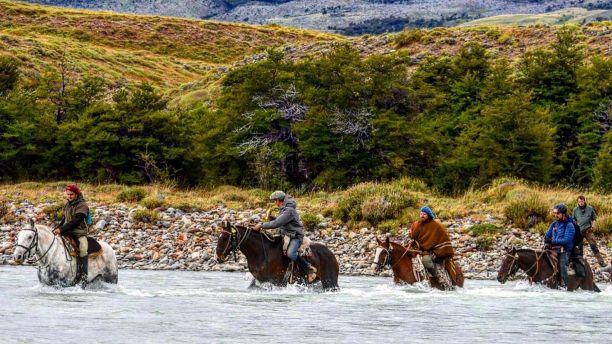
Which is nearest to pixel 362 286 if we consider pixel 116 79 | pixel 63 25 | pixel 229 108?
pixel 229 108

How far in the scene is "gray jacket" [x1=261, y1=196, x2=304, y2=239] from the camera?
1894cm

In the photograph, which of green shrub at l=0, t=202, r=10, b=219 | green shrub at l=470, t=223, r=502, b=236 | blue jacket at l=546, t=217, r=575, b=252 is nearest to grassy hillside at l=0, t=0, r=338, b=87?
green shrub at l=0, t=202, r=10, b=219

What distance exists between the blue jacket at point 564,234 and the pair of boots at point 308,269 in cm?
586

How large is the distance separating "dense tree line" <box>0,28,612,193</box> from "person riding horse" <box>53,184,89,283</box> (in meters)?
23.1

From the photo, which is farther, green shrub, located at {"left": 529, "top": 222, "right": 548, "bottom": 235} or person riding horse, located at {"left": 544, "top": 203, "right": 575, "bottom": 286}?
green shrub, located at {"left": 529, "top": 222, "right": 548, "bottom": 235}

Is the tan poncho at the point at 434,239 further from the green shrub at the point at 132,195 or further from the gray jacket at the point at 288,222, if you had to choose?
the green shrub at the point at 132,195

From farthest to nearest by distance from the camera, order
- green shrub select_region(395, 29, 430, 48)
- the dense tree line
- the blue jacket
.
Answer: green shrub select_region(395, 29, 430, 48) → the dense tree line → the blue jacket

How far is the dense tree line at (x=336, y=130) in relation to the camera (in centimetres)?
4066

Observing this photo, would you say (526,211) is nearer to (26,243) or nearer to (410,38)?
(26,243)

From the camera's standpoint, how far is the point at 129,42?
4439 inches

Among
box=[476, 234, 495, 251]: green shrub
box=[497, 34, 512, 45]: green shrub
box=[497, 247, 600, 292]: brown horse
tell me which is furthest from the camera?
box=[497, 34, 512, 45]: green shrub

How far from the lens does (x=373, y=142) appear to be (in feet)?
137

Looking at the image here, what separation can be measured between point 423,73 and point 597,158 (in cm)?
1510

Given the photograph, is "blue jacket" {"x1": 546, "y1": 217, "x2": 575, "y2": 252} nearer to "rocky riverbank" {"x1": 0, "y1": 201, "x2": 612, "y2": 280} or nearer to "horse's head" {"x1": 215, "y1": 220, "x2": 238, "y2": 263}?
"rocky riverbank" {"x1": 0, "y1": 201, "x2": 612, "y2": 280}
